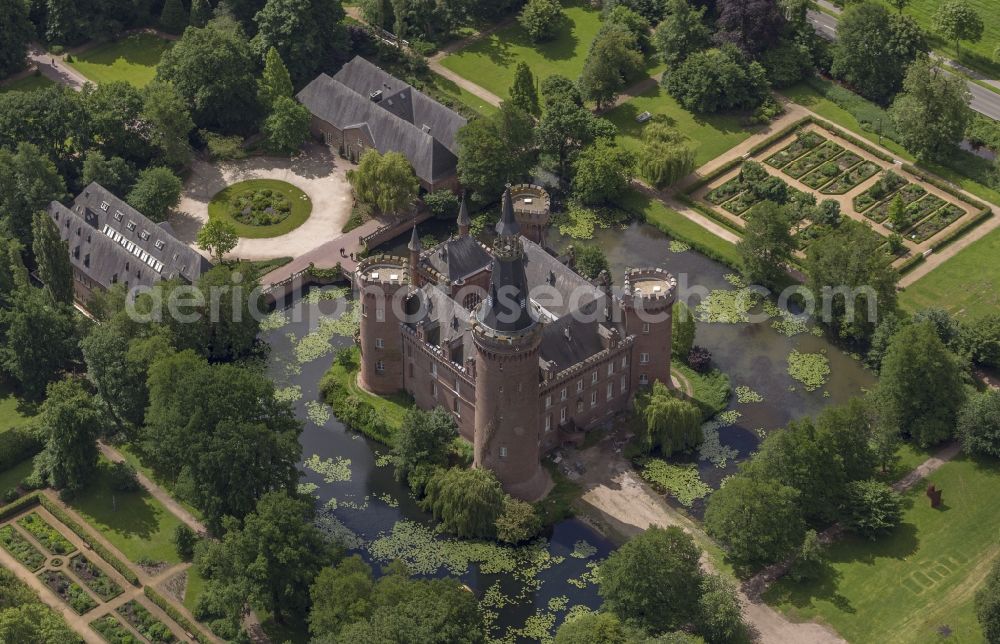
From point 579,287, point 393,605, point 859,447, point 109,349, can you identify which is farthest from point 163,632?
point 859,447

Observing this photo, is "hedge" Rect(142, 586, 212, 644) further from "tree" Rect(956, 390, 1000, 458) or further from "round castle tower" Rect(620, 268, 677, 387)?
"tree" Rect(956, 390, 1000, 458)

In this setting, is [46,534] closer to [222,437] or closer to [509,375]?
[222,437]

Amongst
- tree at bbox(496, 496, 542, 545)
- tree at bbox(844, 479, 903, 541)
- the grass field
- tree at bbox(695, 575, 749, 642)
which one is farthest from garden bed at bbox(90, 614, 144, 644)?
tree at bbox(844, 479, 903, 541)

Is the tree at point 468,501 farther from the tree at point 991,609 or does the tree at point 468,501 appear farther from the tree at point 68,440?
the tree at point 991,609

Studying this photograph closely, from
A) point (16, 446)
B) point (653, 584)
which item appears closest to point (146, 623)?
point (16, 446)

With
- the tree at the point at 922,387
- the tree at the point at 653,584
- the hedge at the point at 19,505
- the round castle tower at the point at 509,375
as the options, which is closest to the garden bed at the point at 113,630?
the hedge at the point at 19,505
